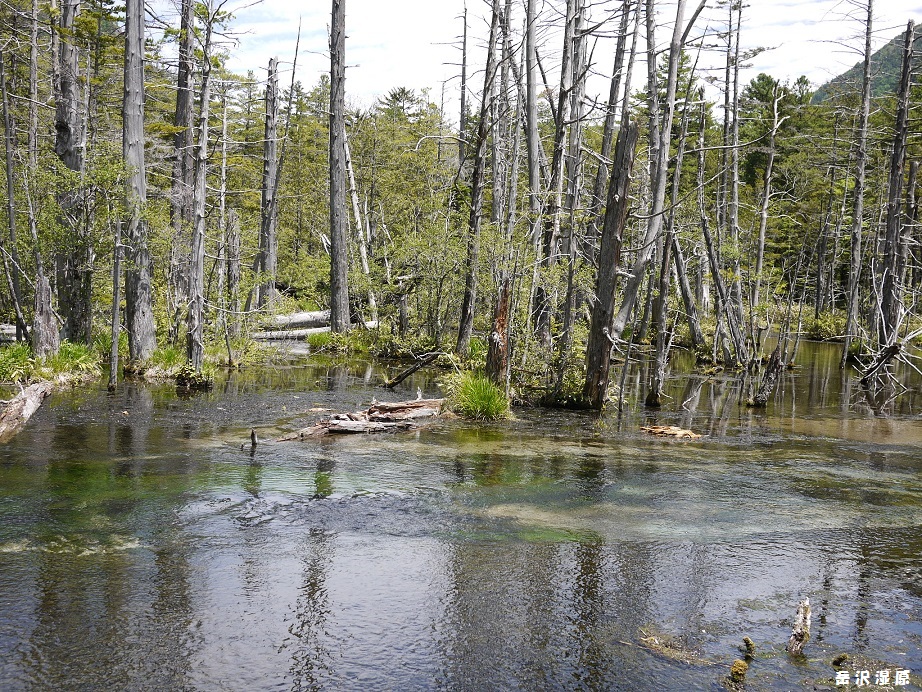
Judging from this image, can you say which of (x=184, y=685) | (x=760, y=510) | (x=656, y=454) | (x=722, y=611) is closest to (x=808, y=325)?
(x=656, y=454)

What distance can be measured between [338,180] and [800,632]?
21.5 metres

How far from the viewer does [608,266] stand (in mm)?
13492

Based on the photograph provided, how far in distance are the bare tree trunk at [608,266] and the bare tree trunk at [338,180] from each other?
38.6 feet

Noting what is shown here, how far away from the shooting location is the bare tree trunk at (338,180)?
24031 mm

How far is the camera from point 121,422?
1161cm

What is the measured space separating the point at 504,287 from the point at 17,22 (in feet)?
61.3

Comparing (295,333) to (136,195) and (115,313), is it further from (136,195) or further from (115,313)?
(115,313)

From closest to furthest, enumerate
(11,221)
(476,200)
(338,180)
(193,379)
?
1. (11,221)
2. (193,379)
3. (476,200)
4. (338,180)

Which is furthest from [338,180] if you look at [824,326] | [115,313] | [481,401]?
[824,326]

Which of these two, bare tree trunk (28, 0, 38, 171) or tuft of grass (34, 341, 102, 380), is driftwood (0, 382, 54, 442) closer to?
tuft of grass (34, 341, 102, 380)

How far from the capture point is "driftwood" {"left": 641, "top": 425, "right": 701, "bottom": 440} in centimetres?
1205

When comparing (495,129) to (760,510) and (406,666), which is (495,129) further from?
(406,666)

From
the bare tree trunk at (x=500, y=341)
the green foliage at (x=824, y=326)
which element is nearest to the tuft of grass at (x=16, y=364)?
the bare tree trunk at (x=500, y=341)

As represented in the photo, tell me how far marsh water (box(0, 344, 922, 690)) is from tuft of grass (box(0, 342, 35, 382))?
9.79 ft
